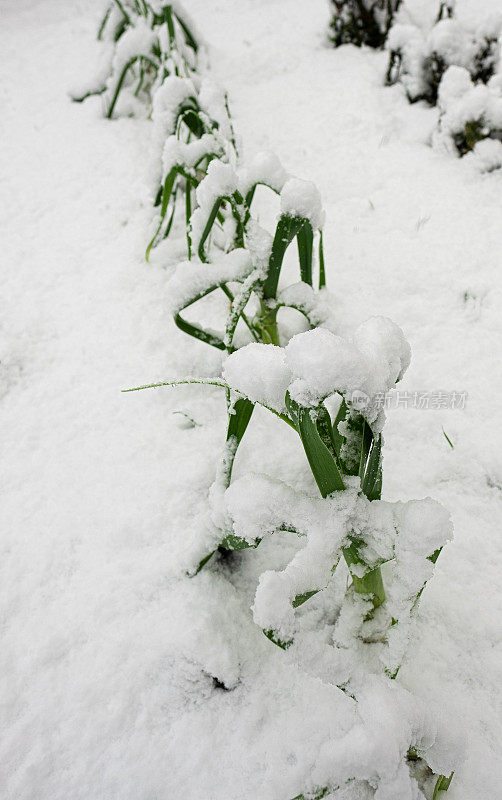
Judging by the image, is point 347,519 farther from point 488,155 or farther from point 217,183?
point 488,155

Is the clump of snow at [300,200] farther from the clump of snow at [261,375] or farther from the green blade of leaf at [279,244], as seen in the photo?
the clump of snow at [261,375]

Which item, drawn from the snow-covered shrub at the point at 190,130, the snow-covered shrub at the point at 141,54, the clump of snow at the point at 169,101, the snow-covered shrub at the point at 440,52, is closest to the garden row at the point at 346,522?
the snow-covered shrub at the point at 190,130

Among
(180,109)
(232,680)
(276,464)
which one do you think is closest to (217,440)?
(276,464)

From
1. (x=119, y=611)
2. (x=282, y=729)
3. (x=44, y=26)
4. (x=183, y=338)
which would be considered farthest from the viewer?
(x=44, y=26)

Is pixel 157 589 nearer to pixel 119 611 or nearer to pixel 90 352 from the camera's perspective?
pixel 119 611

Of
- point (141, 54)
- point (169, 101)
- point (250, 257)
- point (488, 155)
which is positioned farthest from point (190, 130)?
point (488, 155)

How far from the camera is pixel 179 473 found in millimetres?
1079

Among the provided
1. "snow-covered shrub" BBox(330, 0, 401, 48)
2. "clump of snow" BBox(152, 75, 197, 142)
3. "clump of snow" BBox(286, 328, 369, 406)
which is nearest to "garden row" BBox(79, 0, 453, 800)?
"clump of snow" BBox(286, 328, 369, 406)

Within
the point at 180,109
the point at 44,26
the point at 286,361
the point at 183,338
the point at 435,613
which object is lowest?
the point at 435,613

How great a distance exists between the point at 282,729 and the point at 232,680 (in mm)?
107

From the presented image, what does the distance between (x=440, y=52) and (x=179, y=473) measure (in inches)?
82.5

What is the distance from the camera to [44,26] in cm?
359

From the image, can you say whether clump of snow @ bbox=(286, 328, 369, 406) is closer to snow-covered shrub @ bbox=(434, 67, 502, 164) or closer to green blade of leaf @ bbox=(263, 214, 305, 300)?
green blade of leaf @ bbox=(263, 214, 305, 300)

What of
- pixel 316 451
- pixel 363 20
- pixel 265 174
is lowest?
pixel 316 451
